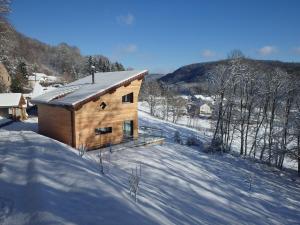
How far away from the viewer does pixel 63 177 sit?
10609 mm

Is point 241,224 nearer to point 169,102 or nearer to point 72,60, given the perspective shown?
point 169,102

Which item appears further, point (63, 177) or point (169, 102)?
point (169, 102)

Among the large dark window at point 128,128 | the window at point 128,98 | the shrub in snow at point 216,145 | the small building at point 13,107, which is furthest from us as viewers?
the small building at point 13,107

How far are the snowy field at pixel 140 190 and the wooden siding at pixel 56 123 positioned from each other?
9.10 feet

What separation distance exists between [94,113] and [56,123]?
10.5 ft

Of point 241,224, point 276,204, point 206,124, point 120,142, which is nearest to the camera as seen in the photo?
point 241,224

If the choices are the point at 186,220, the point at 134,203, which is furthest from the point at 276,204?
the point at 134,203

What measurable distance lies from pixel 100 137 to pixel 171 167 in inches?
238

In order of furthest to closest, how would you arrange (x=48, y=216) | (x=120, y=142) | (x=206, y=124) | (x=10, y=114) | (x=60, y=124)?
(x=206, y=124) → (x=10, y=114) → (x=120, y=142) → (x=60, y=124) → (x=48, y=216)

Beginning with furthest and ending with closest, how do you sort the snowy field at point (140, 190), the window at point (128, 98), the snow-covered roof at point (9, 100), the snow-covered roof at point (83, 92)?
the snow-covered roof at point (9, 100) < the window at point (128, 98) < the snow-covered roof at point (83, 92) < the snowy field at point (140, 190)

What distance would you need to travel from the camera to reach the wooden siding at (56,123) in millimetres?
20916

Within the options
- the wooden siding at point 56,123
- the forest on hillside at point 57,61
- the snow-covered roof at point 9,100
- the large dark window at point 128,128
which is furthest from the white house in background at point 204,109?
the wooden siding at point 56,123

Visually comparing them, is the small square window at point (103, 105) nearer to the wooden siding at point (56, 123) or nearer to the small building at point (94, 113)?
the small building at point (94, 113)

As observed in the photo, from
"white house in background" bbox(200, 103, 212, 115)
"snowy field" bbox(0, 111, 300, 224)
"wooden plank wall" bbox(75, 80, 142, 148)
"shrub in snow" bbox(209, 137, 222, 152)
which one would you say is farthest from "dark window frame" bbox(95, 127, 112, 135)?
"white house in background" bbox(200, 103, 212, 115)
